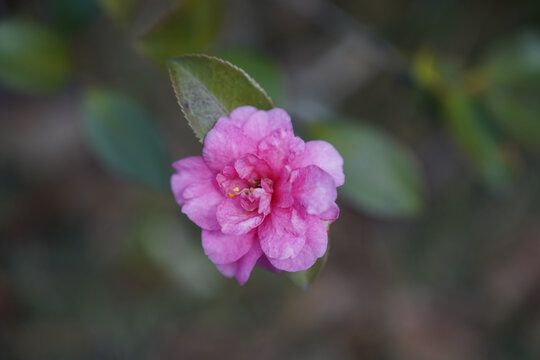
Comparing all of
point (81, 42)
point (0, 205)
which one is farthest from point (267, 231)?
point (0, 205)

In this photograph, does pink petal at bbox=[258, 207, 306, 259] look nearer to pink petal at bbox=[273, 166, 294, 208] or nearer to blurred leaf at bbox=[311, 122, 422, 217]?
pink petal at bbox=[273, 166, 294, 208]

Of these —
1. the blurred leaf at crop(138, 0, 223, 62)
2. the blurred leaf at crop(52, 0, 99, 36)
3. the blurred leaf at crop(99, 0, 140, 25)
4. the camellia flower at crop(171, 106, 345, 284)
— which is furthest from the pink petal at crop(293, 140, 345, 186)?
the blurred leaf at crop(52, 0, 99, 36)

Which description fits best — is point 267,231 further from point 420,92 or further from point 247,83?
point 420,92

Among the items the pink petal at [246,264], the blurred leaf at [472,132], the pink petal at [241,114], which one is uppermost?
the blurred leaf at [472,132]

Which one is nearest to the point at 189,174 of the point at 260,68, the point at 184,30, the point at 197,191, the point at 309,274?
the point at 197,191

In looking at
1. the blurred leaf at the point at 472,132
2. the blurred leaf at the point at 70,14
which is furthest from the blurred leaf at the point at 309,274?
the blurred leaf at the point at 70,14

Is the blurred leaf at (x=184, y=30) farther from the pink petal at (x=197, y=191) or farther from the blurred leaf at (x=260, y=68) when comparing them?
the pink petal at (x=197, y=191)
